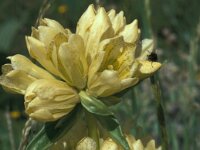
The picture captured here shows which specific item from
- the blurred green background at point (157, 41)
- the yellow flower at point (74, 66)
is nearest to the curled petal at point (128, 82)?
the yellow flower at point (74, 66)

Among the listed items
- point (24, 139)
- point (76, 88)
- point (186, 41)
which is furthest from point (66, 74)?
point (186, 41)

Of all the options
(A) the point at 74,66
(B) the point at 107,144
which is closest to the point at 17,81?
(A) the point at 74,66

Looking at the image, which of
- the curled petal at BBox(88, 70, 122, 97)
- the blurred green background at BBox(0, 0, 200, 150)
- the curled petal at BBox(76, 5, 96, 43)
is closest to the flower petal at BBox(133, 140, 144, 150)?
the curled petal at BBox(88, 70, 122, 97)

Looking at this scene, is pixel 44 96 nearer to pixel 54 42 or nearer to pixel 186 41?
pixel 54 42

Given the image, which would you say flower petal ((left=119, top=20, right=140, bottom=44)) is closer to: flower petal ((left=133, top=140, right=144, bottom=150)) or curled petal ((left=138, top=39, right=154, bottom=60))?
curled petal ((left=138, top=39, right=154, bottom=60))

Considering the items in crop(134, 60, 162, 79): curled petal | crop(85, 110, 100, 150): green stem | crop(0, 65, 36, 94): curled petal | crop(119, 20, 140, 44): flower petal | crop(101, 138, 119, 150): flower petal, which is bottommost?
crop(101, 138, 119, 150): flower petal

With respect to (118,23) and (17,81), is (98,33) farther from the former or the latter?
(17,81)
